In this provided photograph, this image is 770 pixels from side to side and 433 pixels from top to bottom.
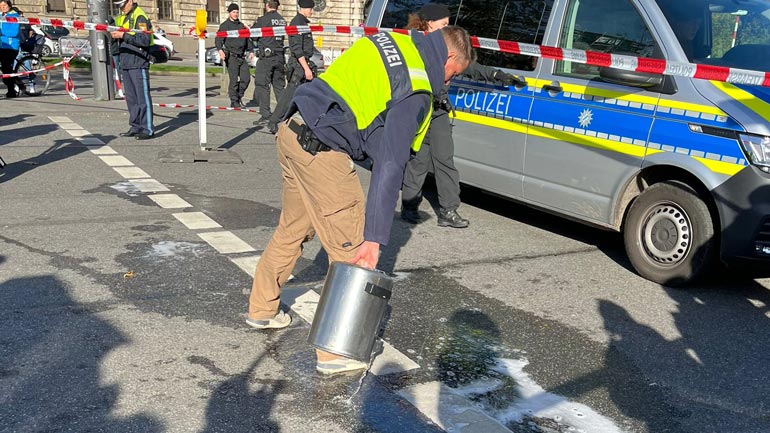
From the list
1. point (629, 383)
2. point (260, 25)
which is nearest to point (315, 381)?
point (629, 383)

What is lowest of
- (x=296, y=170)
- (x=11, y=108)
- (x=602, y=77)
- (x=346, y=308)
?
(x=11, y=108)

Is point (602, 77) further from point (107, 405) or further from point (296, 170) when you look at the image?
point (107, 405)

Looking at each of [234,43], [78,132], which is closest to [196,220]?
[78,132]

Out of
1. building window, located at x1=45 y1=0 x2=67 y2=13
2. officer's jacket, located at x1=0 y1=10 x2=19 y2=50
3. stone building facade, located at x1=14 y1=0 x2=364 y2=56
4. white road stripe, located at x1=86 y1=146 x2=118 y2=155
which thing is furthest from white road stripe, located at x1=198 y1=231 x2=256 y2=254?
building window, located at x1=45 y1=0 x2=67 y2=13

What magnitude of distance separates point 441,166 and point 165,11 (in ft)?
131

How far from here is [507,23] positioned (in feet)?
20.6

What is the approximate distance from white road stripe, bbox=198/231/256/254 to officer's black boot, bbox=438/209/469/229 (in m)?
1.86

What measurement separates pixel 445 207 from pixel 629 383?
304cm

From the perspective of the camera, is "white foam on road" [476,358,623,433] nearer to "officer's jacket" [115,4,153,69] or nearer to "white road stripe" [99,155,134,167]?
"white road stripe" [99,155,134,167]

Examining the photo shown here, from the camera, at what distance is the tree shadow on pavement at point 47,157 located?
7.59 meters

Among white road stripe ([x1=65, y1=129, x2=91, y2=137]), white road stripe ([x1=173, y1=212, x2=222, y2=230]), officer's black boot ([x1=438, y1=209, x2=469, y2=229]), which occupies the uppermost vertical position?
officer's black boot ([x1=438, y1=209, x2=469, y2=229])

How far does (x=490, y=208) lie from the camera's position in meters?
7.36

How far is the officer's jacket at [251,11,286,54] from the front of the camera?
39.3 feet

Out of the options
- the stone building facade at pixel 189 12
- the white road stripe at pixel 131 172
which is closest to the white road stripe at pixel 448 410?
the white road stripe at pixel 131 172
